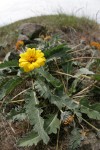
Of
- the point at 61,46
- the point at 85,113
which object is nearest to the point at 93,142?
the point at 85,113

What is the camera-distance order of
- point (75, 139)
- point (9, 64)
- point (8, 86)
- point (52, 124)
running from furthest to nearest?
point (9, 64) → point (8, 86) → point (52, 124) → point (75, 139)

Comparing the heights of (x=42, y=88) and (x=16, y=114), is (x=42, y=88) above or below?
above

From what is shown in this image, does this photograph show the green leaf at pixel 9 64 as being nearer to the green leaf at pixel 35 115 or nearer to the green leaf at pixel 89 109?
the green leaf at pixel 35 115

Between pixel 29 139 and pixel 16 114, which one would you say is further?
pixel 16 114

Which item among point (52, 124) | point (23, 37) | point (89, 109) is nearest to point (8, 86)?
point (52, 124)

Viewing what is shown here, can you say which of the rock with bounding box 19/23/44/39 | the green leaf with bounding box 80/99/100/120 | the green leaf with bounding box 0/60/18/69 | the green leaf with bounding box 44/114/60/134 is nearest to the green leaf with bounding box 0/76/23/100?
the green leaf with bounding box 0/60/18/69

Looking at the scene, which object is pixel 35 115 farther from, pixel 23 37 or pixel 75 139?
pixel 23 37
